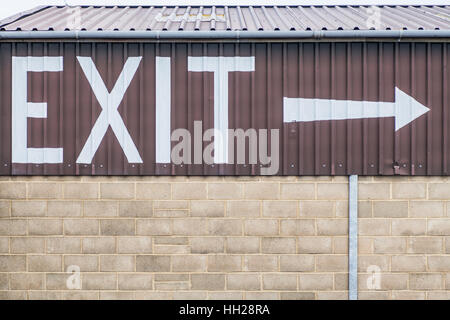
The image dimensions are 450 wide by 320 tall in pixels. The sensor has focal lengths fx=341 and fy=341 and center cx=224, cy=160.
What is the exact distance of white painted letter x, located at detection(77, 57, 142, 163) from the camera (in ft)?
14.8

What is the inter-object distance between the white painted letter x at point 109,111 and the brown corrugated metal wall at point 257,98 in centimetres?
7

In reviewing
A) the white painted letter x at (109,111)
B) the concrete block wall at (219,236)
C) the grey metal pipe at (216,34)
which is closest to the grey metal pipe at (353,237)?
the concrete block wall at (219,236)

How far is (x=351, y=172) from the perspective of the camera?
4.50 metres

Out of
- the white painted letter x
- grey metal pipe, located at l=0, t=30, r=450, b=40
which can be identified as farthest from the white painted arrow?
the white painted letter x

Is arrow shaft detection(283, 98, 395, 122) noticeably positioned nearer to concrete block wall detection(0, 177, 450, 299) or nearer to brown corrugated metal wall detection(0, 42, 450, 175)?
brown corrugated metal wall detection(0, 42, 450, 175)

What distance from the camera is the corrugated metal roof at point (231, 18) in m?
4.78

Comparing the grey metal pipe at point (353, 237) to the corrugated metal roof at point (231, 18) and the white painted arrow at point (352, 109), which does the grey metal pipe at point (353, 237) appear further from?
the corrugated metal roof at point (231, 18)

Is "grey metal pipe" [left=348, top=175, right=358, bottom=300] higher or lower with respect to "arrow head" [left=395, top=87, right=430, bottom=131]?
lower

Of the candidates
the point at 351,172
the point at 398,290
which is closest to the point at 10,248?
the point at 351,172

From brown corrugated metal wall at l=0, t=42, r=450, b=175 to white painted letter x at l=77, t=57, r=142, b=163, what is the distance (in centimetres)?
7

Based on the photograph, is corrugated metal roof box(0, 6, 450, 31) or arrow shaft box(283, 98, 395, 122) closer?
arrow shaft box(283, 98, 395, 122)

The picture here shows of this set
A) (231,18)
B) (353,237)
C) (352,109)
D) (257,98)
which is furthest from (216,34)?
(353,237)

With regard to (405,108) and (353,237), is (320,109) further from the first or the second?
(353,237)

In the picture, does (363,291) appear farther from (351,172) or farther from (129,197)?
(129,197)
